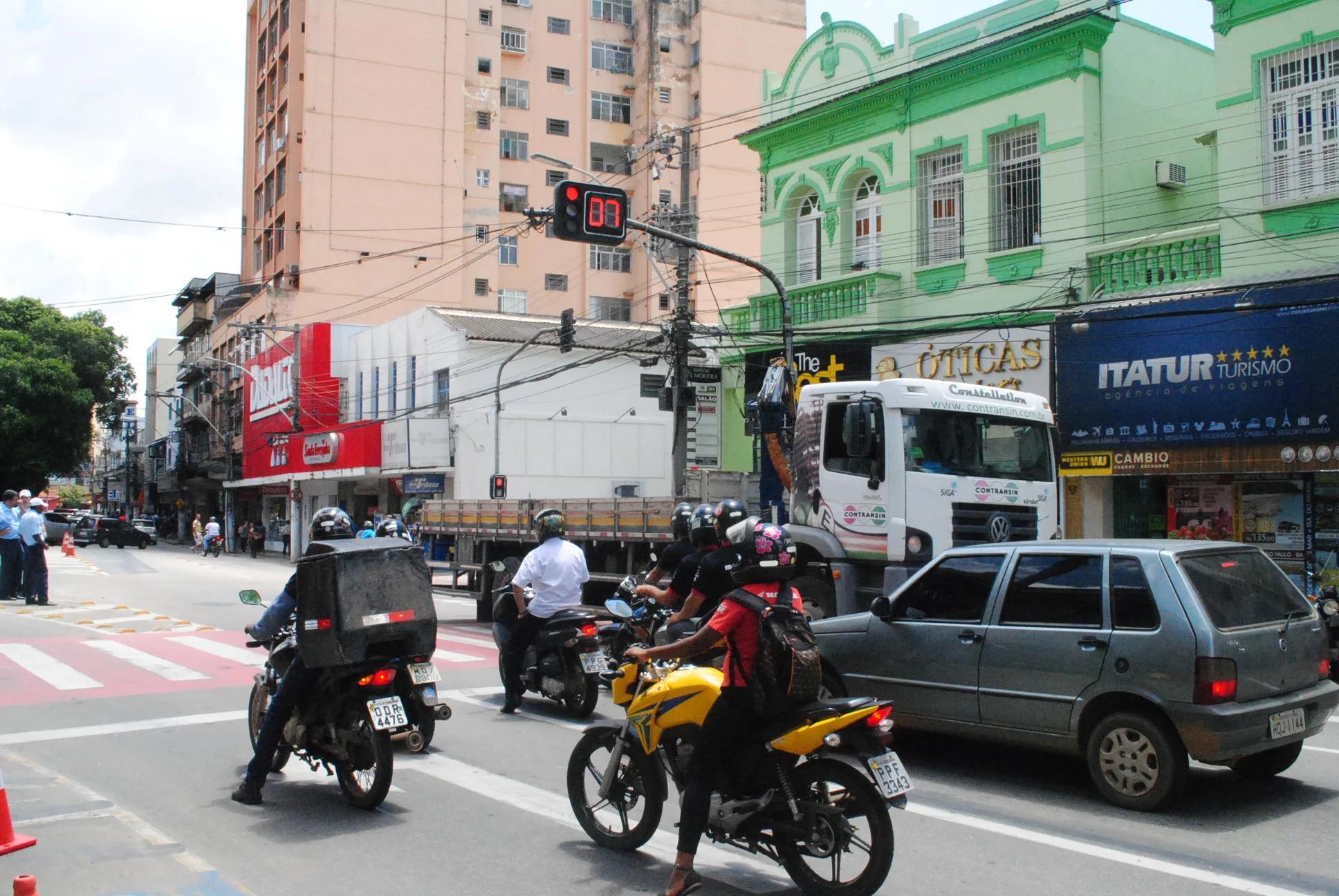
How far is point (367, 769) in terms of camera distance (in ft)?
21.7

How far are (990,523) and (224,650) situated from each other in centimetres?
899

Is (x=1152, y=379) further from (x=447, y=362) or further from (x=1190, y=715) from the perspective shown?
(x=447, y=362)

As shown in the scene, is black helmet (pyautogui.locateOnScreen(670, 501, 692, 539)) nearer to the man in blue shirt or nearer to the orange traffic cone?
the orange traffic cone

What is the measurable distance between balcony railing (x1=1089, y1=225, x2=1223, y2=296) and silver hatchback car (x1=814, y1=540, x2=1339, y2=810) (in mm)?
10898

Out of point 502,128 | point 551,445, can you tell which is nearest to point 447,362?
point 551,445

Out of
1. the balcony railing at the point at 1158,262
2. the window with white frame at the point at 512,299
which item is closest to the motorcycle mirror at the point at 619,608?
the balcony railing at the point at 1158,262

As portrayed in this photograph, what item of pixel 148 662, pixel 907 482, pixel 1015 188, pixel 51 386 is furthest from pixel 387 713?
pixel 51 386

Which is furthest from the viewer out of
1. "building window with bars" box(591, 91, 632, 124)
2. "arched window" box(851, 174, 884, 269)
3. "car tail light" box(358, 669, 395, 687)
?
"building window with bars" box(591, 91, 632, 124)

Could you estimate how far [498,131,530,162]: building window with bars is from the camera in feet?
181

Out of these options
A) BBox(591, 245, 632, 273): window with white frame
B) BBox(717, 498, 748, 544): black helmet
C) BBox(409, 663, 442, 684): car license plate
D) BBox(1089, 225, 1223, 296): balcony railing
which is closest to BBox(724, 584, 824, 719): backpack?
BBox(717, 498, 748, 544): black helmet

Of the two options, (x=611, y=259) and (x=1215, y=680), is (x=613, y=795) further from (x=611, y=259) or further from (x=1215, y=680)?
(x=611, y=259)

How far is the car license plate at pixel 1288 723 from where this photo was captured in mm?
6500

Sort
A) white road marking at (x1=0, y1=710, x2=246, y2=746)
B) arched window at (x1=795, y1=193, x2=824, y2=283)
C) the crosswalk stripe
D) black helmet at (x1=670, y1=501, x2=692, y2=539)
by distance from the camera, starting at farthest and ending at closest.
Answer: arched window at (x1=795, y1=193, x2=824, y2=283) → the crosswalk stripe → black helmet at (x1=670, y1=501, x2=692, y2=539) → white road marking at (x1=0, y1=710, x2=246, y2=746)

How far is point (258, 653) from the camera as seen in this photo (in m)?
13.2
